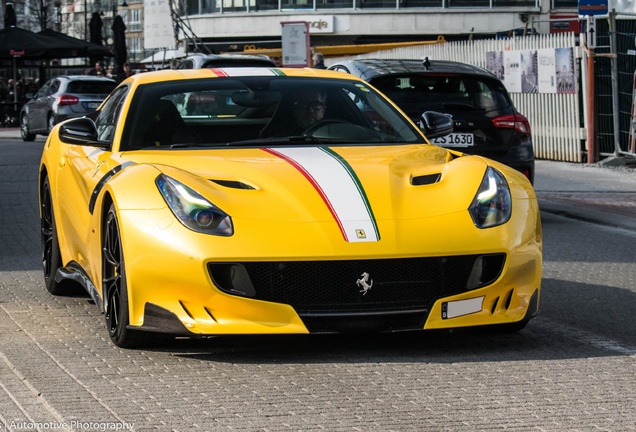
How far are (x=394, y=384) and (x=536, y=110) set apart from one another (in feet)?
49.4

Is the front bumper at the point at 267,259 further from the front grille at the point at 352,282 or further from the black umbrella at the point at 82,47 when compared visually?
the black umbrella at the point at 82,47

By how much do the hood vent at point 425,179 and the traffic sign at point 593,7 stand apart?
11092 mm

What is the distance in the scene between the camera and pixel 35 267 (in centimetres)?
736

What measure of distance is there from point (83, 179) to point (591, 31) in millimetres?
12229

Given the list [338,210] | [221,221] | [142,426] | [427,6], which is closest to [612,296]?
[338,210]

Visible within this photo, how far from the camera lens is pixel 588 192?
1277cm

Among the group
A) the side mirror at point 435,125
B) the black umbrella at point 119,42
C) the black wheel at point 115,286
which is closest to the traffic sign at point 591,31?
the side mirror at point 435,125

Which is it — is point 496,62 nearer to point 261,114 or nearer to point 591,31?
point 591,31

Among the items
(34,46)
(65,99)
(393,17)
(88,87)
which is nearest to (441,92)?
(65,99)

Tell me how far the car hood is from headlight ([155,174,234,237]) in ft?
0.12

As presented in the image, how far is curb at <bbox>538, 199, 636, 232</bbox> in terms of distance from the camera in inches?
392

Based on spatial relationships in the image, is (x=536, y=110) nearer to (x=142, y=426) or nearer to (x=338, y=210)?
(x=338, y=210)

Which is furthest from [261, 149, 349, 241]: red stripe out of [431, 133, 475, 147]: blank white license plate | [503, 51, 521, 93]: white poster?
[503, 51, 521, 93]: white poster

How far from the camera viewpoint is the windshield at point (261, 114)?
557 centimetres
